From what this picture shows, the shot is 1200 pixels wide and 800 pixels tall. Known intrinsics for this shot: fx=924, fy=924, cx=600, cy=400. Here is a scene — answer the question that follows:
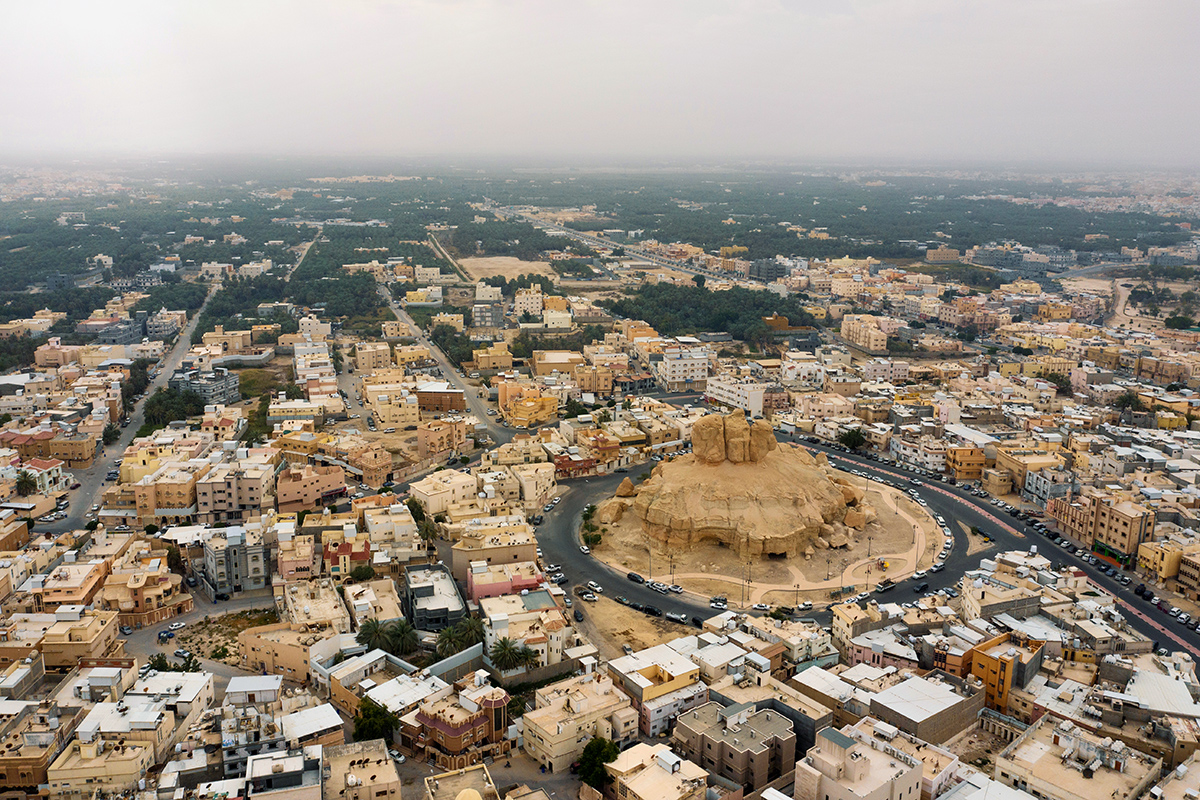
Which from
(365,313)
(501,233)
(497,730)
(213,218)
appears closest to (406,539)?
(497,730)

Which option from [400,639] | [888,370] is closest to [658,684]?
[400,639]

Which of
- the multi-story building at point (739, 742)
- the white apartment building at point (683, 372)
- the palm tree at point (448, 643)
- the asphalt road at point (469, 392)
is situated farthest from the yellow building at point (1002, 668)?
the white apartment building at point (683, 372)

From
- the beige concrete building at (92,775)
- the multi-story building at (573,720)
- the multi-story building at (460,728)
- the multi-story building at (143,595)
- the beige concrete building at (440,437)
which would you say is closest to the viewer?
the beige concrete building at (92,775)

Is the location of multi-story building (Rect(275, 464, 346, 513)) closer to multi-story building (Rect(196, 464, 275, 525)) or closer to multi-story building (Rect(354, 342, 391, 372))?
multi-story building (Rect(196, 464, 275, 525))

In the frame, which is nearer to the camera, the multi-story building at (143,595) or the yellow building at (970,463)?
the multi-story building at (143,595)

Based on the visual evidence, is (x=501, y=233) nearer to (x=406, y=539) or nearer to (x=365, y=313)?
(x=365, y=313)

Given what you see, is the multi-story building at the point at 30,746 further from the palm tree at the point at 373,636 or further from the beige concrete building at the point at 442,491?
the beige concrete building at the point at 442,491

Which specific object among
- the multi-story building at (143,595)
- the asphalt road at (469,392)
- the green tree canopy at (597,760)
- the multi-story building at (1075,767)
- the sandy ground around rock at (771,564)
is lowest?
the asphalt road at (469,392)

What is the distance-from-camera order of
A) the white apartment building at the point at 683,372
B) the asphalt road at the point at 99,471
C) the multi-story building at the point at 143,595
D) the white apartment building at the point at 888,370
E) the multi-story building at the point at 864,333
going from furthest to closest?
the multi-story building at the point at 864,333, the white apartment building at the point at 888,370, the white apartment building at the point at 683,372, the asphalt road at the point at 99,471, the multi-story building at the point at 143,595

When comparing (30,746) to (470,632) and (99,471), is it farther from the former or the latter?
(99,471)
